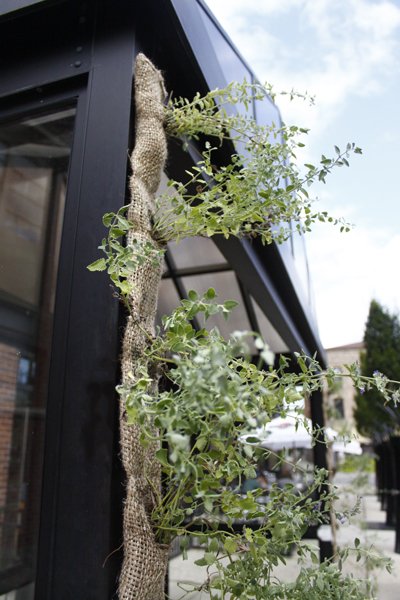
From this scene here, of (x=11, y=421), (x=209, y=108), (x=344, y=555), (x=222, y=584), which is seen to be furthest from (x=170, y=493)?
(x=11, y=421)

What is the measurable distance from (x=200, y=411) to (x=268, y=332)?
15.5ft

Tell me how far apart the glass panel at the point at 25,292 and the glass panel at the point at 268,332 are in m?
3.09

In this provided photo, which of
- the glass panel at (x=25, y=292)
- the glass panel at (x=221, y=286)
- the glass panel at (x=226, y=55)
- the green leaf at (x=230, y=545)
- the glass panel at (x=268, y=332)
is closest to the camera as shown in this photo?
the green leaf at (x=230, y=545)

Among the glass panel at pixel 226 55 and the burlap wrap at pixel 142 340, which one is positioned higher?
the glass panel at pixel 226 55

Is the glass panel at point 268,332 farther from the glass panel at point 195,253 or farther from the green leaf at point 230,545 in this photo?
the green leaf at point 230,545

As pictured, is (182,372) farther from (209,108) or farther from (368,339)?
(368,339)

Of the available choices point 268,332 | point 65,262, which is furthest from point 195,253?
point 65,262

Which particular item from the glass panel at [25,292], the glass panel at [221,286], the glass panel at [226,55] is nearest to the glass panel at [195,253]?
the glass panel at [221,286]

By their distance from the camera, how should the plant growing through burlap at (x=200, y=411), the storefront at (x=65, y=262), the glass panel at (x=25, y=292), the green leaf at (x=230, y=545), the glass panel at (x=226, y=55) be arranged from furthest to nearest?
the glass panel at (x=226, y=55) < the glass panel at (x=25, y=292) < the storefront at (x=65, y=262) < the green leaf at (x=230, y=545) < the plant growing through burlap at (x=200, y=411)

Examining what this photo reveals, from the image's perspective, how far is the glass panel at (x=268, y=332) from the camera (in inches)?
195

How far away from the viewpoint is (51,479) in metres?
1.09

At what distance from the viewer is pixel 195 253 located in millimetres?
4059

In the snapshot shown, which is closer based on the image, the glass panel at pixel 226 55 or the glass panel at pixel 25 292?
the glass panel at pixel 25 292

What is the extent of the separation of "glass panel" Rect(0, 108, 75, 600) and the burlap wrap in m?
0.29
